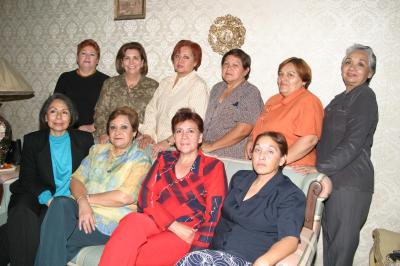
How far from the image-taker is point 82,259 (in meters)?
2.01

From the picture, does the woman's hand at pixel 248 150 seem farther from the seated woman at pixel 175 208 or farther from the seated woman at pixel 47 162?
the seated woman at pixel 47 162

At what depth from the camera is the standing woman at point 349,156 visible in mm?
2176

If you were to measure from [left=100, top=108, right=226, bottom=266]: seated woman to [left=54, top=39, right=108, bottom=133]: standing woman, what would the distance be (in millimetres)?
1469

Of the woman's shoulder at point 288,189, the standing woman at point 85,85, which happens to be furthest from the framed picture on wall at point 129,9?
the woman's shoulder at point 288,189

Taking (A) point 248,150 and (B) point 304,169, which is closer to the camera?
(B) point 304,169

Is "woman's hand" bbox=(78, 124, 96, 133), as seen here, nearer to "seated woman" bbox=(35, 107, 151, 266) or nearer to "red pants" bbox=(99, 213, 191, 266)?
"seated woman" bbox=(35, 107, 151, 266)

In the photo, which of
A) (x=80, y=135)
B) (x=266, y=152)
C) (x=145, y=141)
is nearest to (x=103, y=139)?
(x=80, y=135)

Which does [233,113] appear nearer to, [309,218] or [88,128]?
[309,218]

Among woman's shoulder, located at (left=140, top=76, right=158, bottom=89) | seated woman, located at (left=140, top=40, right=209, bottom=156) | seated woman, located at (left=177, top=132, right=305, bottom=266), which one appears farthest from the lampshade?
seated woman, located at (left=177, top=132, right=305, bottom=266)

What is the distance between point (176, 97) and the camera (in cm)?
280

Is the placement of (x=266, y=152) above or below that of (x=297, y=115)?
below

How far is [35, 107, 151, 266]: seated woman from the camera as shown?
2.00 metres

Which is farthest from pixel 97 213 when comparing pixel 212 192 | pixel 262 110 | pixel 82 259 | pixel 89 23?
pixel 89 23

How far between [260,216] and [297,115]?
82 centimetres
